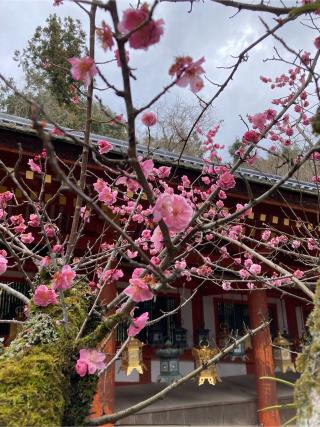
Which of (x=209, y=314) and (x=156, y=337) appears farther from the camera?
(x=209, y=314)

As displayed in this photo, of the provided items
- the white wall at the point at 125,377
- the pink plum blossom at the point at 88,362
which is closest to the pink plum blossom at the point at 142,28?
the pink plum blossom at the point at 88,362

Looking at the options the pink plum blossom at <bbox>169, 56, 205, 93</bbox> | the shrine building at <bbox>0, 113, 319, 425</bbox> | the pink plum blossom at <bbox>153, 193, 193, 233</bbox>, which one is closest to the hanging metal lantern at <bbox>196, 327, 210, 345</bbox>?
the shrine building at <bbox>0, 113, 319, 425</bbox>

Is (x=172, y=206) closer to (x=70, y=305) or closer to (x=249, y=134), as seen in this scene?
(x=70, y=305)

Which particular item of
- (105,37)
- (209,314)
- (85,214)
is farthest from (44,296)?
(209,314)

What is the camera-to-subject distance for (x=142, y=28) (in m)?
1.07

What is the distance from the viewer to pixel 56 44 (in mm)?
17453

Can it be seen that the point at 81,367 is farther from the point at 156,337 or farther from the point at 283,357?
the point at 283,357

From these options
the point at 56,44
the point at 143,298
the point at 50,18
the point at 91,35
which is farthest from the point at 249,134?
the point at 50,18

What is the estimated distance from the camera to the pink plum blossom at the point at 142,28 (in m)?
1.07

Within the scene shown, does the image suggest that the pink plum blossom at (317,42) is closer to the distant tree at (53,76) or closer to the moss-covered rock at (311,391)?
the moss-covered rock at (311,391)

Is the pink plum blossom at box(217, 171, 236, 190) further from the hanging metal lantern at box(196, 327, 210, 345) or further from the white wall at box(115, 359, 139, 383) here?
the hanging metal lantern at box(196, 327, 210, 345)

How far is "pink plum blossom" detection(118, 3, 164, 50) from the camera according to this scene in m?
1.07

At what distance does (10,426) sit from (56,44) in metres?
18.2

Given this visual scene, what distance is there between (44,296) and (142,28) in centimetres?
117
